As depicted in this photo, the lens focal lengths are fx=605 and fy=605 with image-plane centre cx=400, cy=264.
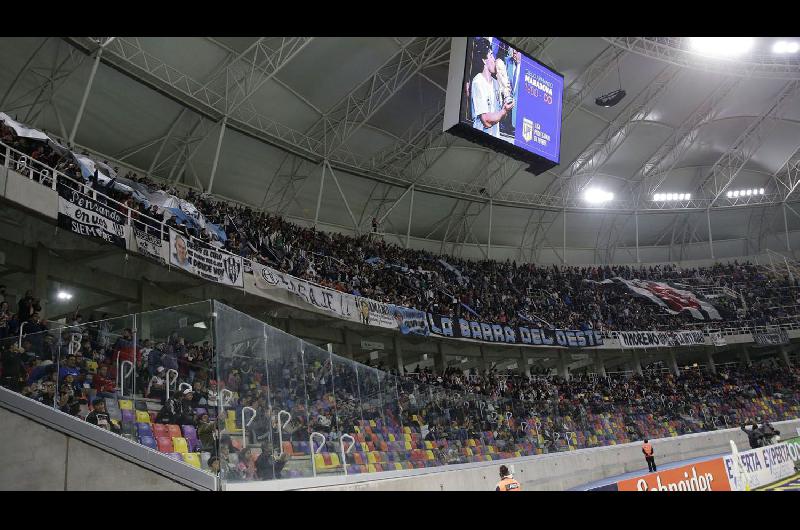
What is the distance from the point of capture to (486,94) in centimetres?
2462

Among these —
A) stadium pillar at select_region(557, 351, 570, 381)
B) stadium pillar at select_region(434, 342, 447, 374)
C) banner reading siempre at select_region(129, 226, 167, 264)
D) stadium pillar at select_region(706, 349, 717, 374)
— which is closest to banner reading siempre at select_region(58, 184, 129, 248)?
banner reading siempre at select_region(129, 226, 167, 264)

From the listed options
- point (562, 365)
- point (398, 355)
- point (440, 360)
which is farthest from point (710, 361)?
point (398, 355)

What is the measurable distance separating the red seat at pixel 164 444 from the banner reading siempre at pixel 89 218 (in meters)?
10.2

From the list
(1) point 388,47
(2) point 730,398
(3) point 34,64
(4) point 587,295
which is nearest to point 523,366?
(4) point 587,295

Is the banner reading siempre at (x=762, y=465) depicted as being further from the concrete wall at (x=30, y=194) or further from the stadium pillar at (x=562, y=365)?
the stadium pillar at (x=562, y=365)

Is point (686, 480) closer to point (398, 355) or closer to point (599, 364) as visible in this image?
point (398, 355)

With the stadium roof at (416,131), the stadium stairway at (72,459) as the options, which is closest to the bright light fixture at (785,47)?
the stadium roof at (416,131)

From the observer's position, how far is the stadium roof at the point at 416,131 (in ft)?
78.6

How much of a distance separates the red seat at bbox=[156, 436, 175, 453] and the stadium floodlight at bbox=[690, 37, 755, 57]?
34455 mm

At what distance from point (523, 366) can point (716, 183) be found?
2207 centimetres

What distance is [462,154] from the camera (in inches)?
1469

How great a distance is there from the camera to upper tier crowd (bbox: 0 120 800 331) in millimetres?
23688

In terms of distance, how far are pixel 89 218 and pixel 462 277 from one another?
2523 cm
